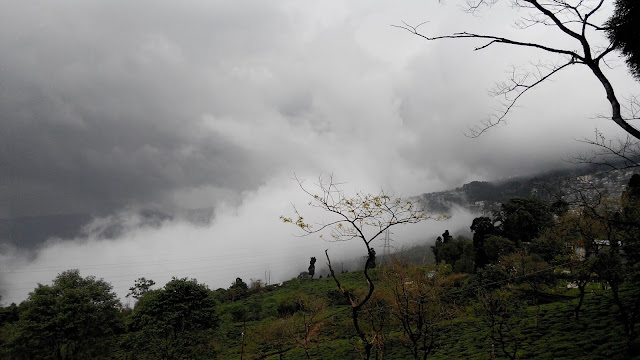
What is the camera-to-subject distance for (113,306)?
32.9m

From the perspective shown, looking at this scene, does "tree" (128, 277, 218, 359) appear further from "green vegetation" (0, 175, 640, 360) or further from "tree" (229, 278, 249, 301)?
"tree" (229, 278, 249, 301)

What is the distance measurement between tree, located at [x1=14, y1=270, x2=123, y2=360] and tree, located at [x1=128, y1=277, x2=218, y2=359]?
3.20 metres

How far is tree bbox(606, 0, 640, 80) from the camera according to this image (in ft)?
20.0

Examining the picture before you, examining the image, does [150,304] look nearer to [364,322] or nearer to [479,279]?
[364,322]

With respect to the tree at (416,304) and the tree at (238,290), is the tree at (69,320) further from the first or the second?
the tree at (238,290)

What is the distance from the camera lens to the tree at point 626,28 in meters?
6.09

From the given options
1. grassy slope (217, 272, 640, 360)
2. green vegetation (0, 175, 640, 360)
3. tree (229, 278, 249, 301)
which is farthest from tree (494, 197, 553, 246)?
tree (229, 278, 249, 301)

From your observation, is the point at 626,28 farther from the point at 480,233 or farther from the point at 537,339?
the point at 480,233

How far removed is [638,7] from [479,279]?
3918 centimetres

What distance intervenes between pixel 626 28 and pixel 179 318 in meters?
36.1

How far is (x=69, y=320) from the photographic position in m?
30.0

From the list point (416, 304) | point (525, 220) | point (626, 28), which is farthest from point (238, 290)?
point (626, 28)

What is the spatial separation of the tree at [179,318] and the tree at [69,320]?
3.20m

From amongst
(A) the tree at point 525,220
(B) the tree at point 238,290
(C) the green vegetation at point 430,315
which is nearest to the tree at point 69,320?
(C) the green vegetation at point 430,315
